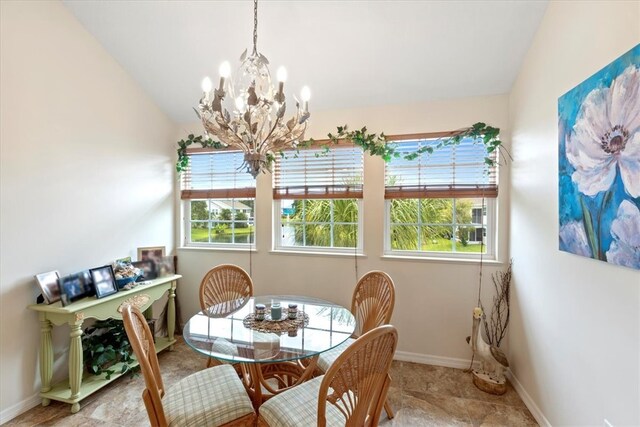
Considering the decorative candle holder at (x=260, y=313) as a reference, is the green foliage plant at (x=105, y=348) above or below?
below

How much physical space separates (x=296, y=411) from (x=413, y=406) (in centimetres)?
121

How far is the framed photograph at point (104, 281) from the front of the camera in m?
2.31

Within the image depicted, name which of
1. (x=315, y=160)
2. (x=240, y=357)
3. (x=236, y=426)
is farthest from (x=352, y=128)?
(x=236, y=426)

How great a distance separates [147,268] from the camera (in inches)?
113

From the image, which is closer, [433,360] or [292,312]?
[292,312]

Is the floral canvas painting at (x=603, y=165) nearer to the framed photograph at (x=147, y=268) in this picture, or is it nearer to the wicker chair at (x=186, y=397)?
the wicker chair at (x=186, y=397)

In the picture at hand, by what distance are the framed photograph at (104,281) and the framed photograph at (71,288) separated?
0.09 m

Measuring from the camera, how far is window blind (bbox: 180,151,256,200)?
336cm

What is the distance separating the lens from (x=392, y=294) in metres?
2.00

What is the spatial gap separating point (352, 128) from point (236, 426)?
2.55 metres

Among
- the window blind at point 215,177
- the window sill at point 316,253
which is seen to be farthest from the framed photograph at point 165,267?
the window sill at point 316,253

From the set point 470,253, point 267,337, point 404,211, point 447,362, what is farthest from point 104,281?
point 470,253

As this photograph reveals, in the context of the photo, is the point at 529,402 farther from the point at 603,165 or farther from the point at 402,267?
the point at 603,165

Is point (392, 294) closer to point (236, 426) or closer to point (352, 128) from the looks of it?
point (236, 426)
